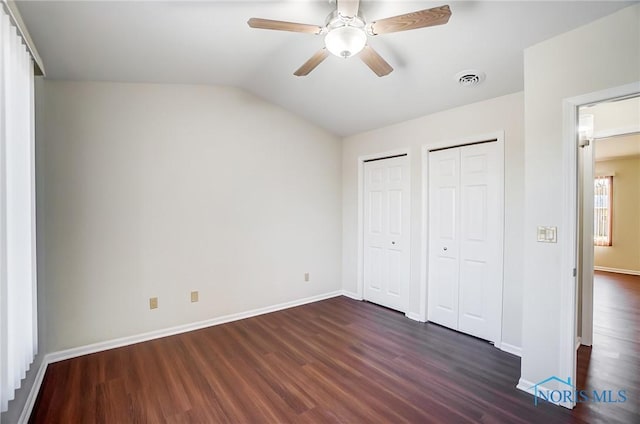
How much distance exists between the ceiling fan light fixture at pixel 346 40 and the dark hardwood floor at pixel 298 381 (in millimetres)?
2319

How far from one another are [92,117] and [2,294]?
2024 millimetres

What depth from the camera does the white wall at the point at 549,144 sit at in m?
1.89

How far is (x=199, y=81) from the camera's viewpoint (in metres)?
3.27

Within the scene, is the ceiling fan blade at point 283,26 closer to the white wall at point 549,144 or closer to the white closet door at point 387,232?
the white wall at point 549,144

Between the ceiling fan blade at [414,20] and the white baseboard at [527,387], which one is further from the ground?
the ceiling fan blade at [414,20]

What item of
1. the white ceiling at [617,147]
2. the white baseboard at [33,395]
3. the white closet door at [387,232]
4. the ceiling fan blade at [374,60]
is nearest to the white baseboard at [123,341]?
the white baseboard at [33,395]

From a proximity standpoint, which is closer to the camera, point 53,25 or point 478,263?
point 53,25

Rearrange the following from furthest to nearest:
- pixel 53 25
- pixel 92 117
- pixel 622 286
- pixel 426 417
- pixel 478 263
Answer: pixel 622 286
pixel 478 263
pixel 92 117
pixel 53 25
pixel 426 417

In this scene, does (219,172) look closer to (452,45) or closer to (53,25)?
(53,25)

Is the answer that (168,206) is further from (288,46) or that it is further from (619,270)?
(619,270)

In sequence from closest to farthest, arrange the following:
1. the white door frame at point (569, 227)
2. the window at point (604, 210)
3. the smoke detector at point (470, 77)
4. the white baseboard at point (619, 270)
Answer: the white door frame at point (569, 227)
the smoke detector at point (470, 77)
the white baseboard at point (619, 270)
the window at point (604, 210)

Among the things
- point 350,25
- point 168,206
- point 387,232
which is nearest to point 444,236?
point 387,232

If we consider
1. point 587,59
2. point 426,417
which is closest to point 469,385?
point 426,417

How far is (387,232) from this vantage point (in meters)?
4.04
